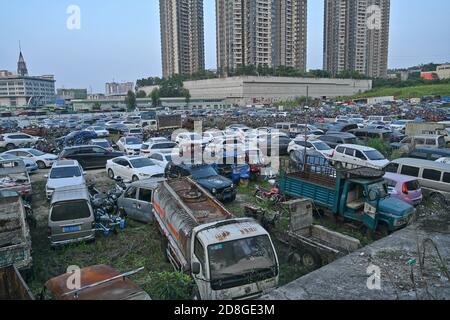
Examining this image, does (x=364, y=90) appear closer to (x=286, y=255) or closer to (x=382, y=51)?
(x=382, y=51)

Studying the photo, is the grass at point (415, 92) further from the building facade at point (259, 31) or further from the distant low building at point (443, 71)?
the distant low building at point (443, 71)

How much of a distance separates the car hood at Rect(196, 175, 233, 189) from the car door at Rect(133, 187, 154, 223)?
8.44ft

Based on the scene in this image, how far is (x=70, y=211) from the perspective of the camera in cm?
901

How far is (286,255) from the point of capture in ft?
27.7

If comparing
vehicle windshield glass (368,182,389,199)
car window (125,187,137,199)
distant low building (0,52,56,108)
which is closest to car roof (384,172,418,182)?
vehicle windshield glass (368,182,389,199)

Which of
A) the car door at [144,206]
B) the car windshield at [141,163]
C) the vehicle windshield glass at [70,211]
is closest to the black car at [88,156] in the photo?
the car windshield at [141,163]

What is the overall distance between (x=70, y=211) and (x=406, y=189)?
10156mm

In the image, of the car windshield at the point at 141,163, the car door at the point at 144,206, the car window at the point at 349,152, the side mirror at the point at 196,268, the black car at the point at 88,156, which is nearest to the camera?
the side mirror at the point at 196,268

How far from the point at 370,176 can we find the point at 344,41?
10119 centimetres

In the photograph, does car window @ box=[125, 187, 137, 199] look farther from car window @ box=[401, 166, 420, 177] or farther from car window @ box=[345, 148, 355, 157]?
car window @ box=[345, 148, 355, 157]

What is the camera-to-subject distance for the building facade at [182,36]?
11188cm

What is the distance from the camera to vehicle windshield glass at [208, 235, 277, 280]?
5871 mm

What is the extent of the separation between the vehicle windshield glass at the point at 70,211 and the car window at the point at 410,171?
1106 cm
